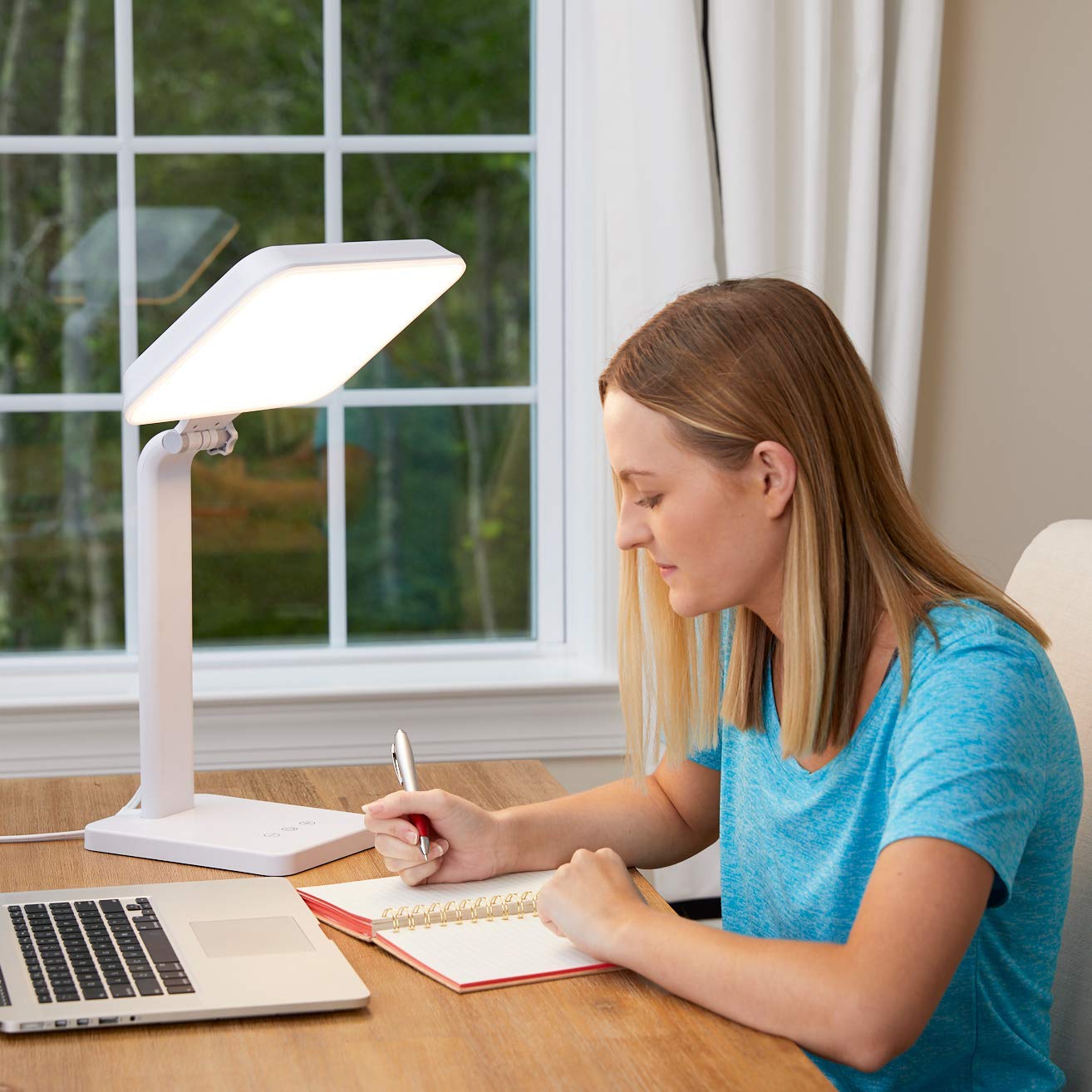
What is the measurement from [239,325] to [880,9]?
4.25 feet

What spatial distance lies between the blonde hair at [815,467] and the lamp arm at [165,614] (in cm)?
47

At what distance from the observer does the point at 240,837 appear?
1.27m

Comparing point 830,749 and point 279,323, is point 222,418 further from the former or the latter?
point 830,749

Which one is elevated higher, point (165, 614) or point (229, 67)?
point (229, 67)

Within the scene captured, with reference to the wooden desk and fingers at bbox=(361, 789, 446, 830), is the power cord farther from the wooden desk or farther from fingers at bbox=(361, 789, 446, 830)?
the wooden desk

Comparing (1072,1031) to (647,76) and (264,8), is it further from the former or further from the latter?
(264,8)

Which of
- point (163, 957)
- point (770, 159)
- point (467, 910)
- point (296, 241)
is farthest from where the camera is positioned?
point (296, 241)

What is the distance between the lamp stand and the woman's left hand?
0.29m

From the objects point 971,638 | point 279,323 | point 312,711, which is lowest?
point 312,711

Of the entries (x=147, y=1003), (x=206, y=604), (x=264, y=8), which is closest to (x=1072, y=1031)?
(x=147, y=1003)

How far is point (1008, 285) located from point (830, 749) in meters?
1.31

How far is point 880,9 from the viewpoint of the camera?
1.99 m

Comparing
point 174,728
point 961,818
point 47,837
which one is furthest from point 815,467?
point 47,837

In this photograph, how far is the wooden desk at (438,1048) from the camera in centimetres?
83
